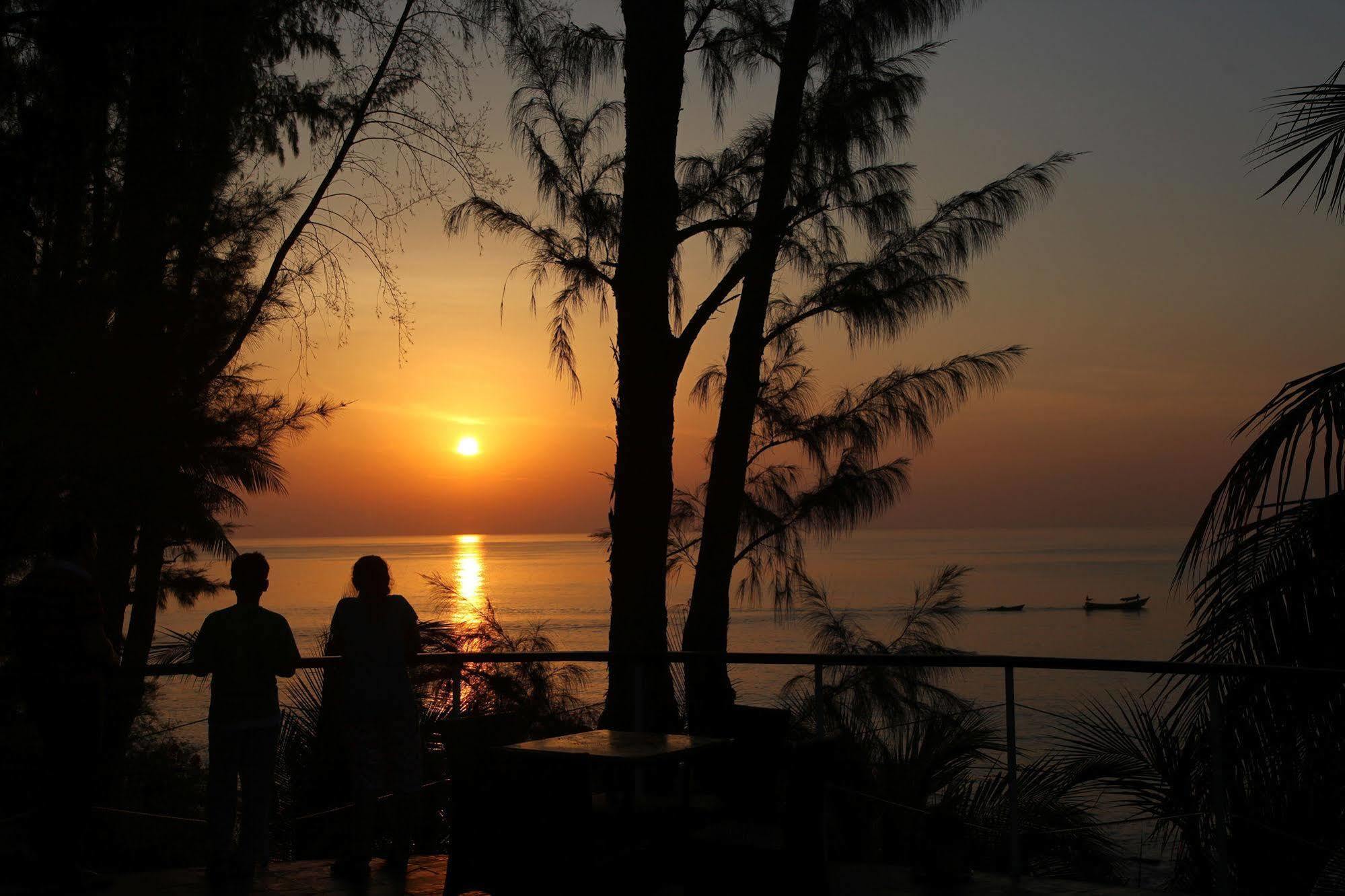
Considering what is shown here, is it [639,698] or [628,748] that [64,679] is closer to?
→ [628,748]

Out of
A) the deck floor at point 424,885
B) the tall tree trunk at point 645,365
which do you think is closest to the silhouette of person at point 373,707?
the deck floor at point 424,885

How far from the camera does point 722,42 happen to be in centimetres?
911

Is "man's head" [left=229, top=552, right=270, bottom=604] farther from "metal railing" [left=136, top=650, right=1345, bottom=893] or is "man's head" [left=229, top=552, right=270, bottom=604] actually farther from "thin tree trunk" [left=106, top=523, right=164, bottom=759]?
"thin tree trunk" [left=106, top=523, right=164, bottom=759]

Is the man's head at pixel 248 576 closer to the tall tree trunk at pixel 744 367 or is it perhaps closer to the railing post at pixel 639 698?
the railing post at pixel 639 698

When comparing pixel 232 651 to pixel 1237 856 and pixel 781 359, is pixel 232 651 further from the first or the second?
pixel 781 359

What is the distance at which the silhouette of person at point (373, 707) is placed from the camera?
4.62m

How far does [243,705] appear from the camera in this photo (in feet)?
14.6

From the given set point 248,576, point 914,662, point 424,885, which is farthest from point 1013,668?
point 248,576

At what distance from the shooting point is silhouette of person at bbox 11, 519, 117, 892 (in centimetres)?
415

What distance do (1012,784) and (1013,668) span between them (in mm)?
446

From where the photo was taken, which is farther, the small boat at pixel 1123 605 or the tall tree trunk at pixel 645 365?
the small boat at pixel 1123 605

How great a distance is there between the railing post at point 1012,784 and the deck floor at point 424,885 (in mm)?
76

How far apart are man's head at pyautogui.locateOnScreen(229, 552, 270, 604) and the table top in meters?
1.26

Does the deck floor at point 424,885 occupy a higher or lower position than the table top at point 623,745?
lower
